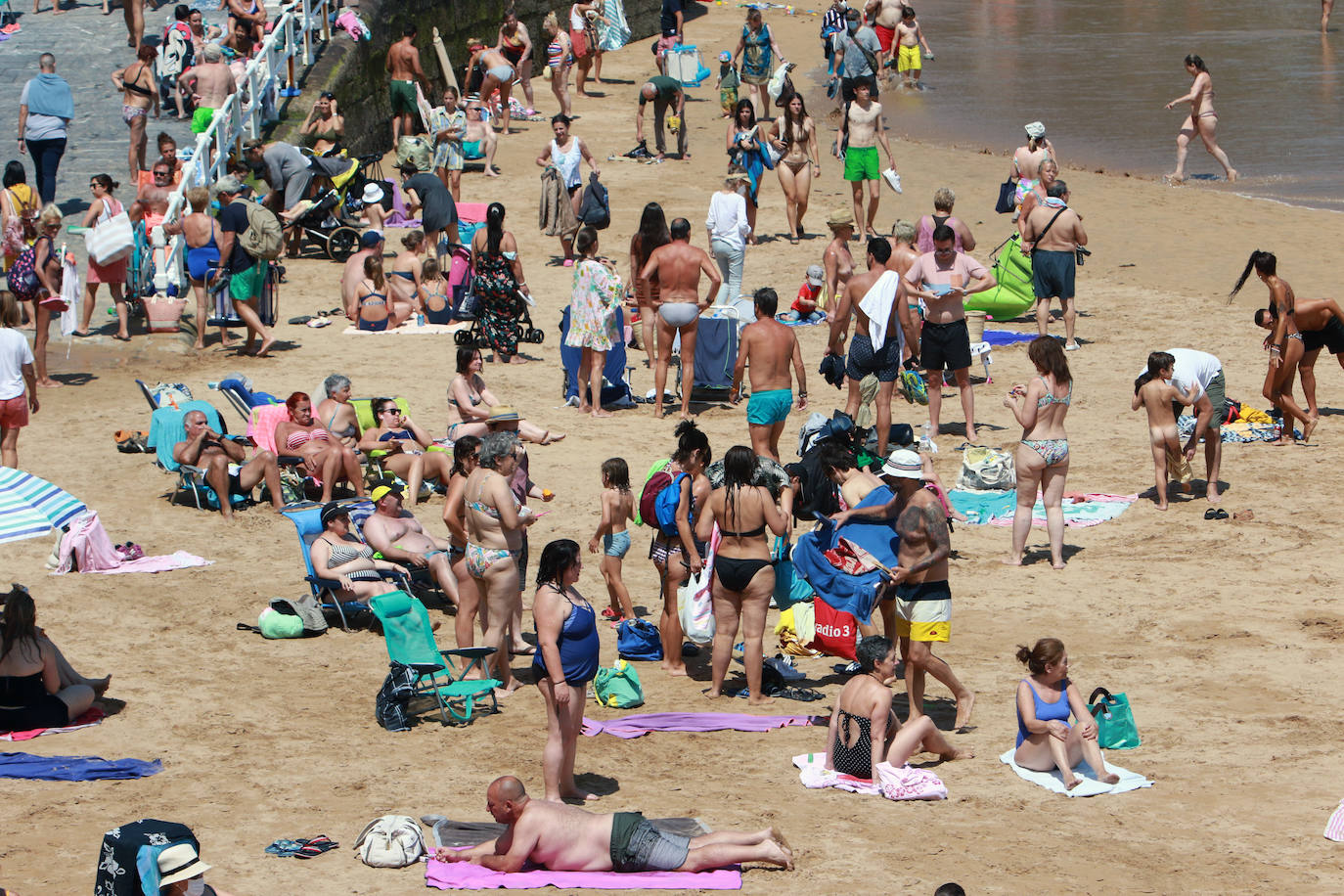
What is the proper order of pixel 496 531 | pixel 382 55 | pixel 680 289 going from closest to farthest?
1. pixel 496 531
2. pixel 680 289
3. pixel 382 55

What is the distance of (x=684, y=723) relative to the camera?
843 centimetres

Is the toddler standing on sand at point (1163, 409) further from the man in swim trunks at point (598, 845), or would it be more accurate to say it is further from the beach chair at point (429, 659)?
the man in swim trunks at point (598, 845)

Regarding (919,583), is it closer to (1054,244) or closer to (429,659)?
(429,659)

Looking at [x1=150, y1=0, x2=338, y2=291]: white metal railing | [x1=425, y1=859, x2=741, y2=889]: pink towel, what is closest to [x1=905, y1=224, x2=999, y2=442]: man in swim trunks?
[x1=425, y1=859, x2=741, y2=889]: pink towel

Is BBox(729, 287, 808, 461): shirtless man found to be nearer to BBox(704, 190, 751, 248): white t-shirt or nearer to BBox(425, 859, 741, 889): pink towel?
BBox(704, 190, 751, 248): white t-shirt

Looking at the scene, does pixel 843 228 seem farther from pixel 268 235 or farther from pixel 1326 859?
pixel 1326 859

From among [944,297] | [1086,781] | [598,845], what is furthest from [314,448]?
[1086,781]

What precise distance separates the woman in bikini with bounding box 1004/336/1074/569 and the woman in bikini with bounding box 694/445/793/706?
240cm

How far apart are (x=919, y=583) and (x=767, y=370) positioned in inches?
155

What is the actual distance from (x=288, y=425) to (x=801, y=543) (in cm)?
430

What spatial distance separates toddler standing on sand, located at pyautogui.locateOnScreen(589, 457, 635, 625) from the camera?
9375 millimetres

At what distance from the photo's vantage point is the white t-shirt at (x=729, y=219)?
49.6 ft

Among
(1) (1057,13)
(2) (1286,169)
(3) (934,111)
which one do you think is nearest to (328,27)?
(3) (934,111)

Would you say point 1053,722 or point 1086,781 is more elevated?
point 1053,722
